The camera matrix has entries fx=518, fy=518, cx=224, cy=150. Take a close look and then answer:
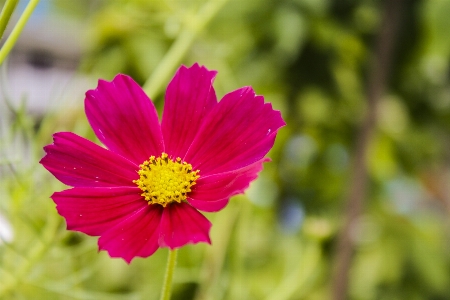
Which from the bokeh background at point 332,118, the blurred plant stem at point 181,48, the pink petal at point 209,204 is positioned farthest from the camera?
the bokeh background at point 332,118

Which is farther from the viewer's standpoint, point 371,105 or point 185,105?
point 371,105

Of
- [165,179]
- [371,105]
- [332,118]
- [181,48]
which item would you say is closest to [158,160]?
[165,179]

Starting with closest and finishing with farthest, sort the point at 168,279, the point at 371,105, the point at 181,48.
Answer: the point at 168,279 < the point at 181,48 < the point at 371,105

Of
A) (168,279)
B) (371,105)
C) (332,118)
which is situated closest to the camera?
(168,279)

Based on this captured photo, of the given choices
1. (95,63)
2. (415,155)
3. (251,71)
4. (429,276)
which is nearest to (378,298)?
(429,276)

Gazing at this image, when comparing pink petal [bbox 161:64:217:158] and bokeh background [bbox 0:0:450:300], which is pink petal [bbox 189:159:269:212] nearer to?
pink petal [bbox 161:64:217:158]

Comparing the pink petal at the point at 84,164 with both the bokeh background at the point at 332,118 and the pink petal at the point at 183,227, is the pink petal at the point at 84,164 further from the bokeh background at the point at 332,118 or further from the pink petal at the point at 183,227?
the bokeh background at the point at 332,118

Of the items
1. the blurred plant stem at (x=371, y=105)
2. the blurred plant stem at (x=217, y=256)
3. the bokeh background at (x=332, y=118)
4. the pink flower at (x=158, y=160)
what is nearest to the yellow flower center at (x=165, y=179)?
the pink flower at (x=158, y=160)

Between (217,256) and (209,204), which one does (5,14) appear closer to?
(209,204)
